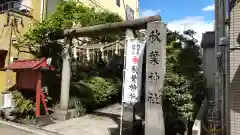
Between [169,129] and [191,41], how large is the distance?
28.5 ft

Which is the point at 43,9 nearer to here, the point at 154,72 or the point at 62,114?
the point at 62,114

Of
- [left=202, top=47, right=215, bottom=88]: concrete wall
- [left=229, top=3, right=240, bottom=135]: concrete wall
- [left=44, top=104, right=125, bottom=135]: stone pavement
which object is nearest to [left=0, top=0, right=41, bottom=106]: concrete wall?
[left=44, top=104, right=125, bottom=135]: stone pavement

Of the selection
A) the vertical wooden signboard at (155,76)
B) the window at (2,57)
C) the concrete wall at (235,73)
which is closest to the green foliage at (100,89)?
the window at (2,57)

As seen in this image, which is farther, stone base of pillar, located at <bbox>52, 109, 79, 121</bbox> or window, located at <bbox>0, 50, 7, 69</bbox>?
window, located at <bbox>0, 50, 7, 69</bbox>

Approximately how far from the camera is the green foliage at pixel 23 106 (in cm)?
1164

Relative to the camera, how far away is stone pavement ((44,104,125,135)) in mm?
9875

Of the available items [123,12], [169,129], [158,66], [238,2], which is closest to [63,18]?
[158,66]

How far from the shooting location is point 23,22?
14.8 m

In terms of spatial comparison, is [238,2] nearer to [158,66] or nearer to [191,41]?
[158,66]

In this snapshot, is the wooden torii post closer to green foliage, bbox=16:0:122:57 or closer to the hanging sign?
the hanging sign

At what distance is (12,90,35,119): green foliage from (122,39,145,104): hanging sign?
5821 mm

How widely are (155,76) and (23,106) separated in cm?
729

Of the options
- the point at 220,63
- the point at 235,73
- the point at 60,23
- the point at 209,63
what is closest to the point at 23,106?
the point at 60,23

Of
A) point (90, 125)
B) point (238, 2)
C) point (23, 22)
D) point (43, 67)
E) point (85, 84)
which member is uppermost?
point (23, 22)
